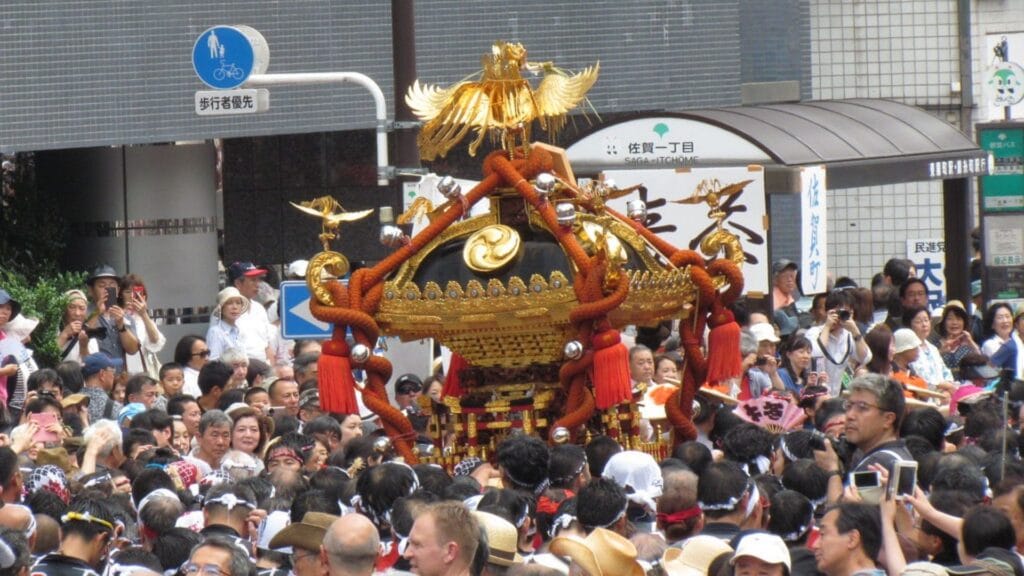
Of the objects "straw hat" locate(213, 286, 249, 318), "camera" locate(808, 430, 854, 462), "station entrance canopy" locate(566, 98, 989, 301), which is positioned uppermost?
"station entrance canopy" locate(566, 98, 989, 301)

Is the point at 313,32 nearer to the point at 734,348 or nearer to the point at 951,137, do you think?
the point at 951,137

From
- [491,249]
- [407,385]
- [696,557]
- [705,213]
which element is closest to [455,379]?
[491,249]

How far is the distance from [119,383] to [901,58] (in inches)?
450

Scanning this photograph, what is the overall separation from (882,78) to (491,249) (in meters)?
12.2

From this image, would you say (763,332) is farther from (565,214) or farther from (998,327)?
(565,214)

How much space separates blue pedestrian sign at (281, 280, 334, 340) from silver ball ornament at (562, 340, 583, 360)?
3075 mm

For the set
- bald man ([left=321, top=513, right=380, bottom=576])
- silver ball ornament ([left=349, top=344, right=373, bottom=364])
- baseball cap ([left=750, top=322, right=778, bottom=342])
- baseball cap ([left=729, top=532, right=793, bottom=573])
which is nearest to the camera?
bald man ([left=321, top=513, right=380, bottom=576])

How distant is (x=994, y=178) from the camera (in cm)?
1619

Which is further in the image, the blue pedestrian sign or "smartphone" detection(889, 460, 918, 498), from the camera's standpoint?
the blue pedestrian sign

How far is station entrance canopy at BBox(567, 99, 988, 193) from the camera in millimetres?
14531

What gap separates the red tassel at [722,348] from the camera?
385 inches

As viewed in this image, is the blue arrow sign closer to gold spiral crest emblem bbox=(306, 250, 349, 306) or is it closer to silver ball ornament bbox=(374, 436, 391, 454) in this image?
gold spiral crest emblem bbox=(306, 250, 349, 306)

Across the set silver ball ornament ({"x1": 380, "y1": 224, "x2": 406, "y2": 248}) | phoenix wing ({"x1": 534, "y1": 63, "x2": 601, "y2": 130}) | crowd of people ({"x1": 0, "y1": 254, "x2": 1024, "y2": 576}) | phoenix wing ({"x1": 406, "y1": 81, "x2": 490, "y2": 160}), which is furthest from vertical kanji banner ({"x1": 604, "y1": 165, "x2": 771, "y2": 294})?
silver ball ornament ({"x1": 380, "y1": 224, "x2": 406, "y2": 248})

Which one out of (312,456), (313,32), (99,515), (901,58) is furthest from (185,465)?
(901,58)
